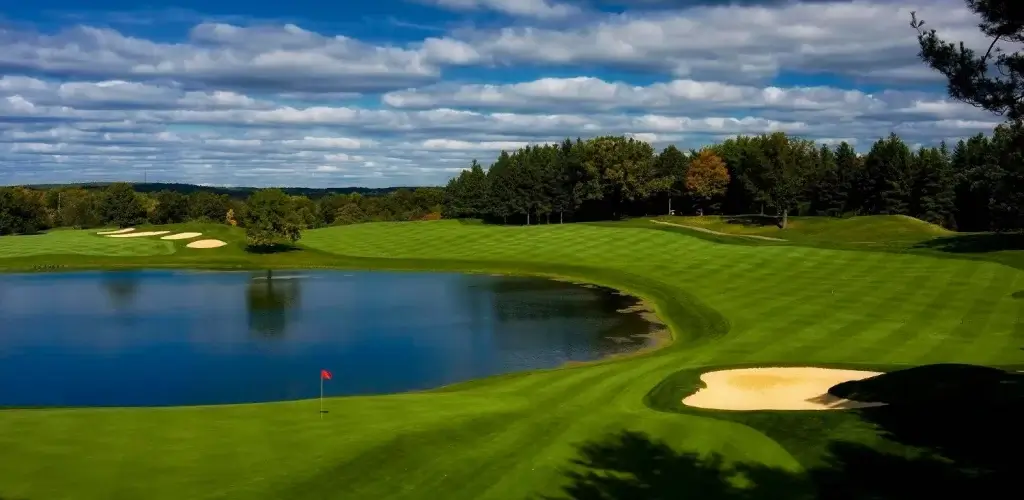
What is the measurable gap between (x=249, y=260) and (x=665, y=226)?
4207 centimetres

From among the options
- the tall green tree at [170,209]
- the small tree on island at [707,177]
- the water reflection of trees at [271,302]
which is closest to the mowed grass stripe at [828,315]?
the water reflection of trees at [271,302]

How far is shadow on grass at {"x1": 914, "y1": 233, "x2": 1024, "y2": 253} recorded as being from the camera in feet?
200

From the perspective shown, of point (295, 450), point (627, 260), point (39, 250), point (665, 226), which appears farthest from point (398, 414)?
point (39, 250)

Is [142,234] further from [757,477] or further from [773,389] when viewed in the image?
[757,477]

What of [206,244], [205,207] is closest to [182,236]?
[206,244]

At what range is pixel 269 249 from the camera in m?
82.7

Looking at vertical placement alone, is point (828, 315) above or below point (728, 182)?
below

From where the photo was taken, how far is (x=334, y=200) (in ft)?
552

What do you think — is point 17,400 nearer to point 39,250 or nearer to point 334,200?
point 39,250

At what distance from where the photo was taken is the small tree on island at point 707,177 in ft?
355

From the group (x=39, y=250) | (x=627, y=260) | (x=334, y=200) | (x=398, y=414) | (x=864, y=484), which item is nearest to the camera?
(x=864, y=484)

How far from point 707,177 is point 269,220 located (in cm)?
5794

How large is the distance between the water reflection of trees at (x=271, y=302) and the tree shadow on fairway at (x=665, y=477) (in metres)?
26.5

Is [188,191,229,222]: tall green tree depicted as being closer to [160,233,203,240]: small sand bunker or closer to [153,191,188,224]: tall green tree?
[153,191,188,224]: tall green tree
